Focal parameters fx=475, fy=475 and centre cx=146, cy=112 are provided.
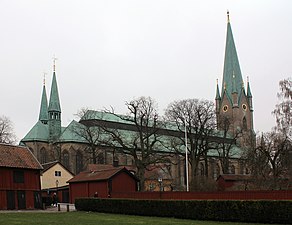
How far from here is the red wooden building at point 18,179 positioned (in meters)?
42.9

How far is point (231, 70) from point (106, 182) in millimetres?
73504

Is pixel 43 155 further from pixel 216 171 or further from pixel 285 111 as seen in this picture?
pixel 285 111

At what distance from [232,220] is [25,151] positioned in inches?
1086

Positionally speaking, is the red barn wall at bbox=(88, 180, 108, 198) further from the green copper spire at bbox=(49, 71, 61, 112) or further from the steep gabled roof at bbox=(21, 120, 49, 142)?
the green copper spire at bbox=(49, 71, 61, 112)

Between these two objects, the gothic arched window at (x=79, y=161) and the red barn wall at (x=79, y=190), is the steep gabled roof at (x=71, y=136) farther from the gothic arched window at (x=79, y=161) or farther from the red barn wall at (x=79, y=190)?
the red barn wall at (x=79, y=190)

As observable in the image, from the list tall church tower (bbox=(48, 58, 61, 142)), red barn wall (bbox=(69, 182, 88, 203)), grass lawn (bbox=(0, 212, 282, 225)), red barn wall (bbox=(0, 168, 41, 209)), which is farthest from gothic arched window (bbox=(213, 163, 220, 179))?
grass lawn (bbox=(0, 212, 282, 225))

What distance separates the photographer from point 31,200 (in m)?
45.9

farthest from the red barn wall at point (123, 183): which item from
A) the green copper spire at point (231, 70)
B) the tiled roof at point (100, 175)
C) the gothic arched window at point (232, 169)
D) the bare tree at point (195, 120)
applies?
the green copper spire at point (231, 70)

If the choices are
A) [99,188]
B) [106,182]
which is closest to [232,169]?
[99,188]

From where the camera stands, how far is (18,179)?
146 ft

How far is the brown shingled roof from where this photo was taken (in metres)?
43.7

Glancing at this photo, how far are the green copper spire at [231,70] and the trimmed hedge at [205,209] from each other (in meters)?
80.5

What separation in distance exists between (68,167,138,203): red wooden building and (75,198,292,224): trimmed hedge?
7020 mm

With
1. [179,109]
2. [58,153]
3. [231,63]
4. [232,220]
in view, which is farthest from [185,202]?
[231,63]
